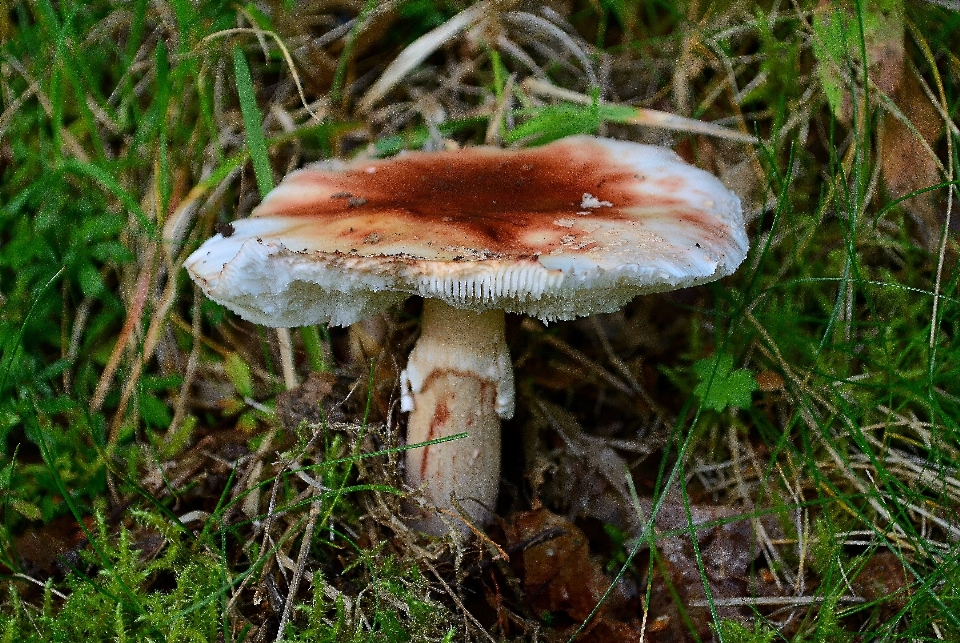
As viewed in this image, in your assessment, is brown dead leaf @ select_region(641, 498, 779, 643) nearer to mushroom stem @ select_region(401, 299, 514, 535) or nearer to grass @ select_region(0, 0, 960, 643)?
grass @ select_region(0, 0, 960, 643)

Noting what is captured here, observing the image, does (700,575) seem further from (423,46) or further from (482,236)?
(423,46)

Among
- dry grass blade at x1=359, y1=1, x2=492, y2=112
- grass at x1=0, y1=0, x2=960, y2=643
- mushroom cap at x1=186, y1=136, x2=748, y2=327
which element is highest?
dry grass blade at x1=359, y1=1, x2=492, y2=112

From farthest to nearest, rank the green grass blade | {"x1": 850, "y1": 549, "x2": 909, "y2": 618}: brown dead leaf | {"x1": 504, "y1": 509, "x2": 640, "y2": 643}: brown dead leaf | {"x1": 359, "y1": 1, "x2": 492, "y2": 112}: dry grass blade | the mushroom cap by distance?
{"x1": 359, "y1": 1, "x2": 492, "y2": 112}: dry grass blade, the green grass blade, {"x1": 504, "y1": 509, "x2": 640, "y2": 643}: brown dead leaf, {"x1": 850, "y1": 549, "x2": 909, "y2": 618}: brown dead leaf, the mushroom cap

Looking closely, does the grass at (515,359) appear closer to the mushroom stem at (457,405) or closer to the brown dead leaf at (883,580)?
the brown dead leaf at (883,580)

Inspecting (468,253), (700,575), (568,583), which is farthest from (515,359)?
(468,253)

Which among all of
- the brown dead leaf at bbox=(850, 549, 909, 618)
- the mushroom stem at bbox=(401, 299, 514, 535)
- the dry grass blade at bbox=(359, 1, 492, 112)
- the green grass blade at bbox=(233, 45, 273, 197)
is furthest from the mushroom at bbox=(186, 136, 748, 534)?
the brown dead leaf at bbox=(850, 549, 909, 618)

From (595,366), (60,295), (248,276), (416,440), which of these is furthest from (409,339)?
(60,295)
